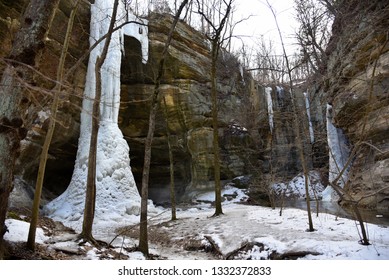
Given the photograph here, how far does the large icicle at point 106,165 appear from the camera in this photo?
8914mm

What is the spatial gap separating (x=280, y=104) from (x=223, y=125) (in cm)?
621

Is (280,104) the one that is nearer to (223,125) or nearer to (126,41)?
(223,125)

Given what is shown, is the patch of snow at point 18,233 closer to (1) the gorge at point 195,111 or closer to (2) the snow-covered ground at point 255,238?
(2) the snow-covered ground at point 255,238

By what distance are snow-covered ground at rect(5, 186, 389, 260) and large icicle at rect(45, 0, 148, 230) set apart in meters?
1.32

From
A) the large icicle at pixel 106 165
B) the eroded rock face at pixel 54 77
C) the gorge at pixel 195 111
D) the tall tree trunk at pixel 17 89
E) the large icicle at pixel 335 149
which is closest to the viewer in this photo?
the tall tree trunk at pixel 17 89

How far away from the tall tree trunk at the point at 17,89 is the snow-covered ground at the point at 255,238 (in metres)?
1.64

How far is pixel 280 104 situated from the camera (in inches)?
786

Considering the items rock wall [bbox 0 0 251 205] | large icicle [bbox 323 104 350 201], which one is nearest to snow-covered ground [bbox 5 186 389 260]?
rock wall [bbox 0 0 251 205]

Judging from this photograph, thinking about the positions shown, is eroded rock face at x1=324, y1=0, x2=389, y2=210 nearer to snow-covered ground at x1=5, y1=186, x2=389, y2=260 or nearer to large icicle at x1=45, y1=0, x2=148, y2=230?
snow-covered ground at x1=5, y1=186, x2=389, y2=260

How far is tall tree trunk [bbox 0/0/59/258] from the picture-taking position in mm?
2965

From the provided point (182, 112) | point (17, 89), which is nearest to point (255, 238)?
point (17, 89)

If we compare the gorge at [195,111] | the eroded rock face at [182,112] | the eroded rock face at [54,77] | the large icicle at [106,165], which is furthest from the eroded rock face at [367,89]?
the eroded rock face at [54,77]

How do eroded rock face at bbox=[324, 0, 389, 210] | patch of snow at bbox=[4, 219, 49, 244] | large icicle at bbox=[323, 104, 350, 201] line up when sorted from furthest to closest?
1. large icicle at bbox=[323, 104, 350, 201]
2. eroded rock face at bbox=[324, 0, 389, 210]
3. patch of snow at bbox=[4, 219, 49, 244]

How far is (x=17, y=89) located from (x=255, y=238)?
4270 mm
